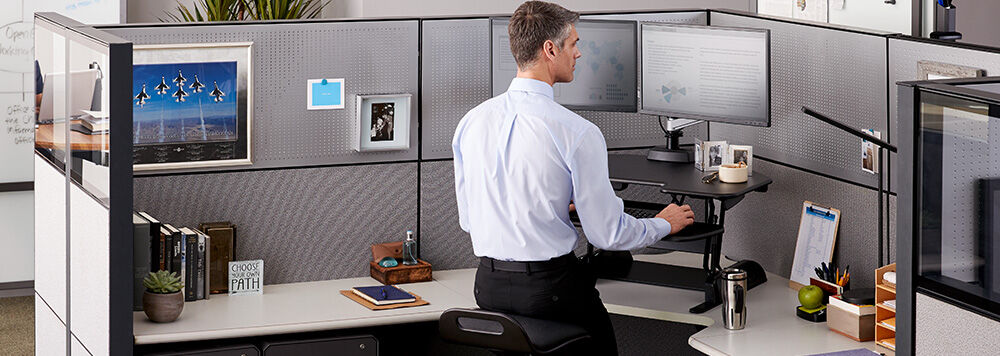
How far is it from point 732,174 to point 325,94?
115cm

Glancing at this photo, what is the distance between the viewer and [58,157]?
3215 mm

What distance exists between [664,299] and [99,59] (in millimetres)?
1544

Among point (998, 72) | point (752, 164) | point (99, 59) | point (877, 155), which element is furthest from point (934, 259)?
point (99, 59)

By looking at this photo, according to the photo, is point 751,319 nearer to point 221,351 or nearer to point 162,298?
point 221,351

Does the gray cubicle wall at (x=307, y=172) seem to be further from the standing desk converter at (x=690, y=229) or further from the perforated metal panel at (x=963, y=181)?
the perforated metal panel at (x=963, y=181)

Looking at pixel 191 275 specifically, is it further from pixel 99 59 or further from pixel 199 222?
pixel 99 59

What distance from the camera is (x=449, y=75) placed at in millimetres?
3561

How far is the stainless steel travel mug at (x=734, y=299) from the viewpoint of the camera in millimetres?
2986

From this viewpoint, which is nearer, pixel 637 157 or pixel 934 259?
pixel 934 259

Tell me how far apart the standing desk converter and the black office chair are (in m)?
0.42

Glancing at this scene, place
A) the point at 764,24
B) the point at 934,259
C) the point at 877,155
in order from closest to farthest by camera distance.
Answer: the point at 934,259 → the point at 877,155 → the point at 764,24

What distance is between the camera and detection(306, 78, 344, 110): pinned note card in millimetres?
3422

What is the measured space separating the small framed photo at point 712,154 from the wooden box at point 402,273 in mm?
840

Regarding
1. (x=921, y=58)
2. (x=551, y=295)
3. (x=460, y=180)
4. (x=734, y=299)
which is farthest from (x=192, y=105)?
(x=921, y=58)
